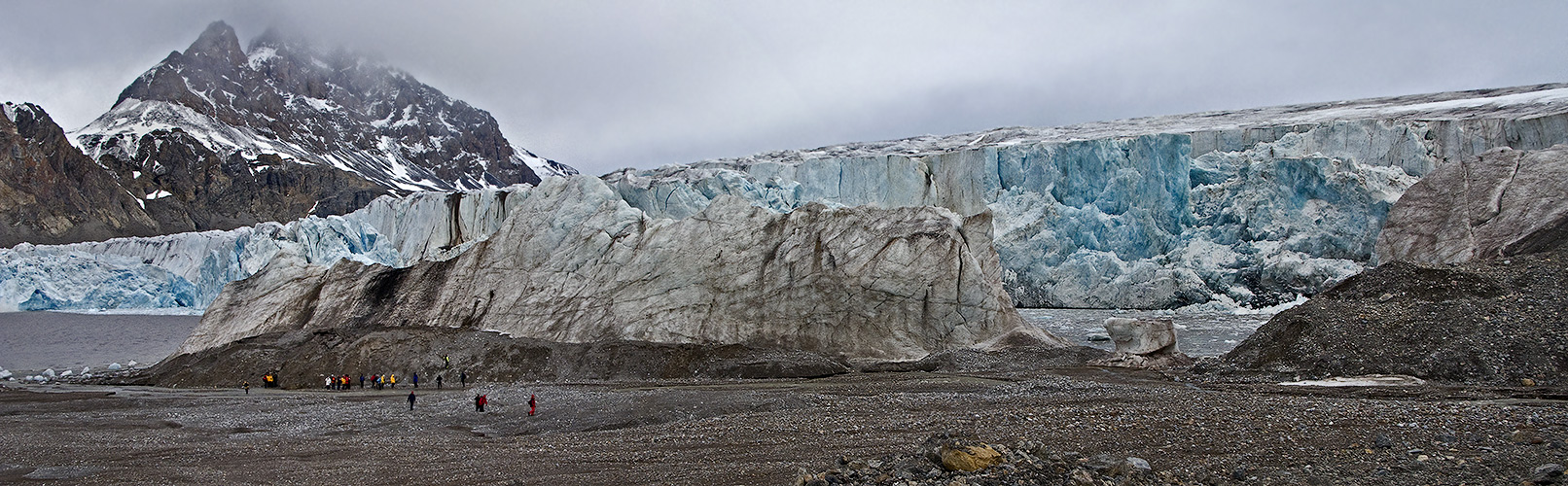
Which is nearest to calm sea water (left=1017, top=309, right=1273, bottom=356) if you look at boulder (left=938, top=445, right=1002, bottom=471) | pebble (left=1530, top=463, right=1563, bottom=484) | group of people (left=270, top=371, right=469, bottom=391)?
pebble (left=1530, top=463, right=1563, bottom=484)

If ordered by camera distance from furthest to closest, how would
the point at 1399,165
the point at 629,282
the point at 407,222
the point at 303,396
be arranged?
the point at 407,222 → the point at 1399,165 → the point at 629,282 → the point at 303,396

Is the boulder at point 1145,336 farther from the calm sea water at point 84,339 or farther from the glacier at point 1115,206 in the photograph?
the calm sea water at point 84,339

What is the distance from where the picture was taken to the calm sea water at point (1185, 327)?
29.6 meters

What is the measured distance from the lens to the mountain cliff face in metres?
126

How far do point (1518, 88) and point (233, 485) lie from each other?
80457 mm

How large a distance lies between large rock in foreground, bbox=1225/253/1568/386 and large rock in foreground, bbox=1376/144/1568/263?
6330mm

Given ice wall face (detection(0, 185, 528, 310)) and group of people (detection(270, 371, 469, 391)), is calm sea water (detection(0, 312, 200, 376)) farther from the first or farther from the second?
group of people (detection(270, 371, 469, 391))

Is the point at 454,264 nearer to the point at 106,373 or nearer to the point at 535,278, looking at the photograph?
the point at 535,278

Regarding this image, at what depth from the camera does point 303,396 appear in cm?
2316

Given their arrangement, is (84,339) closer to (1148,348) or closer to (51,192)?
(1148,348)

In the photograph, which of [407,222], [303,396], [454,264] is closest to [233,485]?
[303,396]

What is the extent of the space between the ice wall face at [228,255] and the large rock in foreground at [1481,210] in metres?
43.6

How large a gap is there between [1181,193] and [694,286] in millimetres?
30712

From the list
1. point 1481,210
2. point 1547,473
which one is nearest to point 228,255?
point 1481,210
